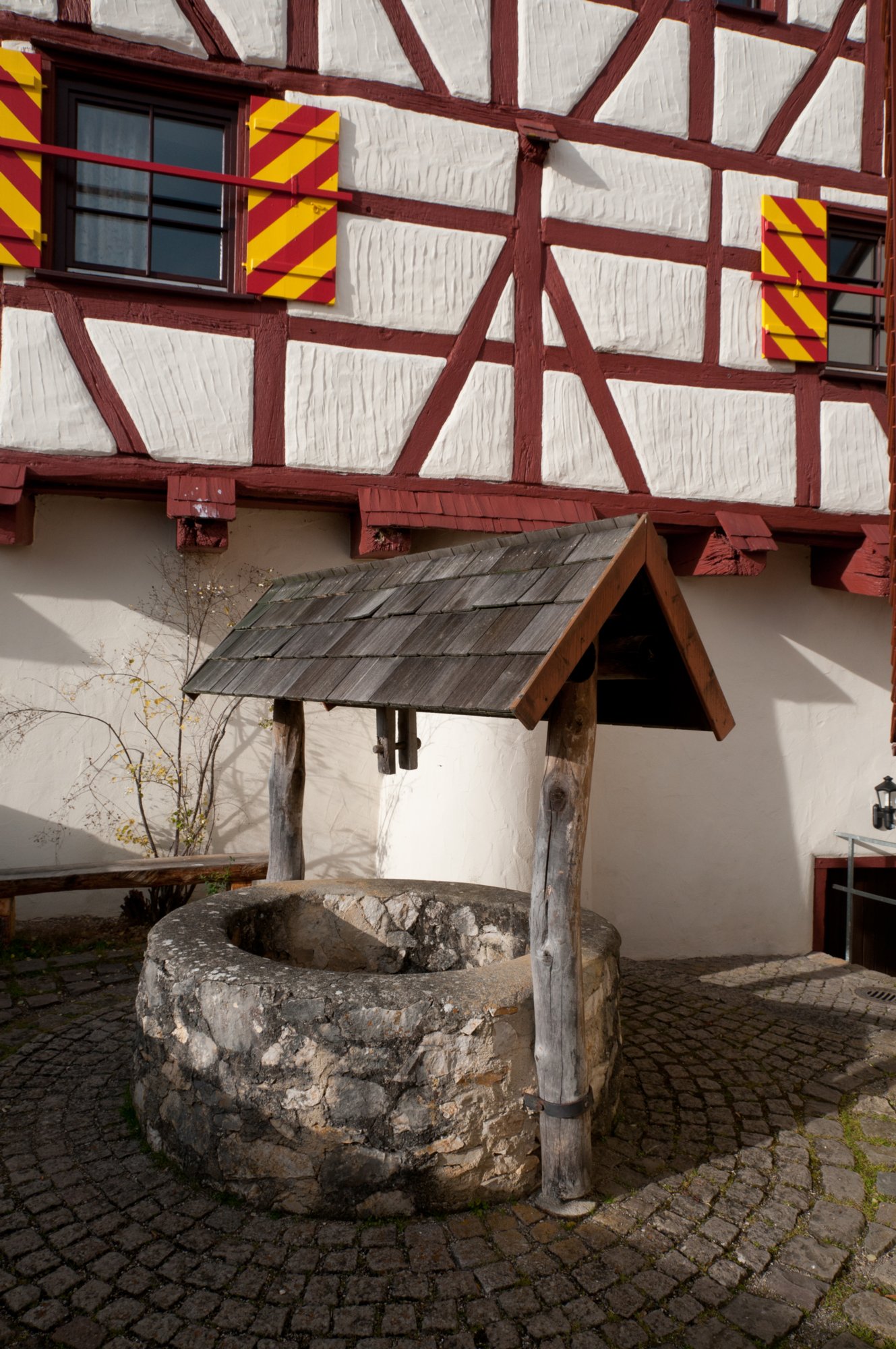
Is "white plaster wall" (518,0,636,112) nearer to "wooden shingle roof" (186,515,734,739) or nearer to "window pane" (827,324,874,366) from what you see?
"wooden shingle roof" (186,515,734,739)

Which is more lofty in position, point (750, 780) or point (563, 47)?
point (563, 47)

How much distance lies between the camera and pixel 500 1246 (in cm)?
268

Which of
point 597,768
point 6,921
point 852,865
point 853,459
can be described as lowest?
point 6,921

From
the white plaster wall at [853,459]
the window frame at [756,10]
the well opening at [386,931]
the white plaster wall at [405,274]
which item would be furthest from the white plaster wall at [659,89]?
the well opening at [386,931]

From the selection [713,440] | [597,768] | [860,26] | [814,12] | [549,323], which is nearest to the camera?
[549,323]

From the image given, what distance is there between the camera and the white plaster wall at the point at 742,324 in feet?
20.6

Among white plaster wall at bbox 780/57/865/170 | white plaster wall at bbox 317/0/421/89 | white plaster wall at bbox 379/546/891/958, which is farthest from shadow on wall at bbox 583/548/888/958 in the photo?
white plaster wall at bbox 317/0/421/89

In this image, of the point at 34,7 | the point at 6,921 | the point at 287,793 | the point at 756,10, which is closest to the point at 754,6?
the point at 756,10

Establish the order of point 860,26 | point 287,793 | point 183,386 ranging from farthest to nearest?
point 860,26 → point 183,386 → point 287,793

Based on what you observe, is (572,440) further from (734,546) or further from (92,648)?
(92,648)

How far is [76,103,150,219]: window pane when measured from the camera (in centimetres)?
539

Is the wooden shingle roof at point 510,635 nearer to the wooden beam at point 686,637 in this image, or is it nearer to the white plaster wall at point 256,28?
the wooden beam at point 686,637

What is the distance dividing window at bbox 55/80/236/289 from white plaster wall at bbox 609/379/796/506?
2.61 meters

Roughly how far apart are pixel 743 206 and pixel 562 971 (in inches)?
218
